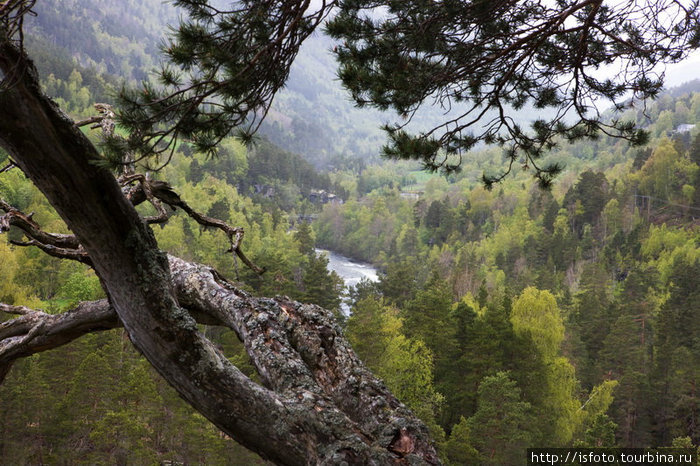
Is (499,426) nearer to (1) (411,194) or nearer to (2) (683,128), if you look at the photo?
(1) (411,194)

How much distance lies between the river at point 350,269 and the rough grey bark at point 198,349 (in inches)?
2536

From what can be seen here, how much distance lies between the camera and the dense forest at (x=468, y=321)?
22.1 m

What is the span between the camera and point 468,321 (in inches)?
1138

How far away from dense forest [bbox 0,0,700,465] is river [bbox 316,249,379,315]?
2982 mm

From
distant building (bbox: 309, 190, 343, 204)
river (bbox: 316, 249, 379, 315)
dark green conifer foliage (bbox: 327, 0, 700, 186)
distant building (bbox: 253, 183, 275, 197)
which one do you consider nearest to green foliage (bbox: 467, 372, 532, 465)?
dark green conifer foliage (bbox: 327, 0, 700, 186)

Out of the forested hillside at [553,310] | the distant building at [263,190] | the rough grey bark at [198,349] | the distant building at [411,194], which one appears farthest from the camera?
the distant building at [411,194]

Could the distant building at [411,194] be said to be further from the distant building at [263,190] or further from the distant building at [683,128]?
the distant building at [683,128]

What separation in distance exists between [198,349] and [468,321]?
27.7 metres

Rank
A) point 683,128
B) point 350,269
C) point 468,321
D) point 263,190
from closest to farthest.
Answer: point 468,321, point 350,269, point 263,190, point 683,128

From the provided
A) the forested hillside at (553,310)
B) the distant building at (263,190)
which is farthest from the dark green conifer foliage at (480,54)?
the distant building at (263,190)

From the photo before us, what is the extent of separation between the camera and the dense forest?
72.6 feet

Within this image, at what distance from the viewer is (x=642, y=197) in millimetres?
72812

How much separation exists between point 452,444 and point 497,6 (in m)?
18.6

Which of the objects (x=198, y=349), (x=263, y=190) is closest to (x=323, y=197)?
(x=263, y=190)
